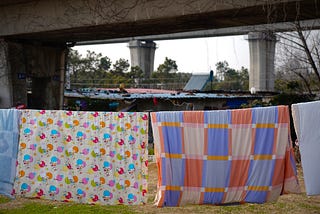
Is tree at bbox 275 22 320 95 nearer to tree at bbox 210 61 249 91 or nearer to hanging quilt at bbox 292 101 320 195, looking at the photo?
hanging quilt at bbox 292 101 320 195

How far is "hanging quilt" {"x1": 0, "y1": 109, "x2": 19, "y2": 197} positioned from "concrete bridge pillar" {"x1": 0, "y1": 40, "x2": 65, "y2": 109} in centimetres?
863

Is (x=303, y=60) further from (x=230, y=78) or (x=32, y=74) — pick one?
(x=230, y=78)

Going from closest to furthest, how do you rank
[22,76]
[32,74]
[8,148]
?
[8,148]
[22,76]
[32,74]

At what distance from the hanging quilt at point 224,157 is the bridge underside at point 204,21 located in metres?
4.09

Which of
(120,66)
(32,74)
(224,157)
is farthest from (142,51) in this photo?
(224,157)

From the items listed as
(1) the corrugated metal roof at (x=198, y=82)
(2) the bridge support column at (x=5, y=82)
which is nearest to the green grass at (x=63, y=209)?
(2) the bridge support column at (x=5, y=82)

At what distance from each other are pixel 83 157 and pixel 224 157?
1.86m

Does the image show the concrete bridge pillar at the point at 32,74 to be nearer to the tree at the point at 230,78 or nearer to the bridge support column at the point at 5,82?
the bridge support column at the point at 5,82

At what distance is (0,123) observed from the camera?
5.55 m

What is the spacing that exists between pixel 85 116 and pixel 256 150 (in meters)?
2.24

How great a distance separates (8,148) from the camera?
5488 millimetres

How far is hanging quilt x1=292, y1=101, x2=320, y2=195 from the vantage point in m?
4.53

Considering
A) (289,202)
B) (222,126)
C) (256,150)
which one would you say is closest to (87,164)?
(222,126)

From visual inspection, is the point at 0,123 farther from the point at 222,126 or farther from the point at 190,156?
the point at 222,126
